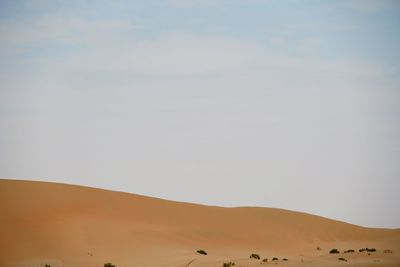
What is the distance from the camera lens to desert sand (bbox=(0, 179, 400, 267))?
2928cm

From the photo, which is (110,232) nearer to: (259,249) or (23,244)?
(23,244)

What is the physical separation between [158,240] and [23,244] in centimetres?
830

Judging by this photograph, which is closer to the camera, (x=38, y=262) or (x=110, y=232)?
(x=38, y=262)

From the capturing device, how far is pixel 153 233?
38000 mm

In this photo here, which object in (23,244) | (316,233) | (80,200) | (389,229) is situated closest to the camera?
(23,244)

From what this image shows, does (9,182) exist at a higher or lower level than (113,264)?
higher

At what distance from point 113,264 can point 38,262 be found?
11.8ft

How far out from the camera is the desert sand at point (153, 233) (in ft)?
96.1

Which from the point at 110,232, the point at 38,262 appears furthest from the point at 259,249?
the point at 38,262

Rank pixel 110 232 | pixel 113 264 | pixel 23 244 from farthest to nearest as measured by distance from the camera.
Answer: pixel 110 232
pixel 23 244
pixel 113 264

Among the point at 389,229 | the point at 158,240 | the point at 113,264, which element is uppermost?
the point at 389,229

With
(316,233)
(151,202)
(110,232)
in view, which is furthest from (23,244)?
(316,233)

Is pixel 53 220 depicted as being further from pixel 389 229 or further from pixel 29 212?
pixel 389 229

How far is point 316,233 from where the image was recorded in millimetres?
49156
